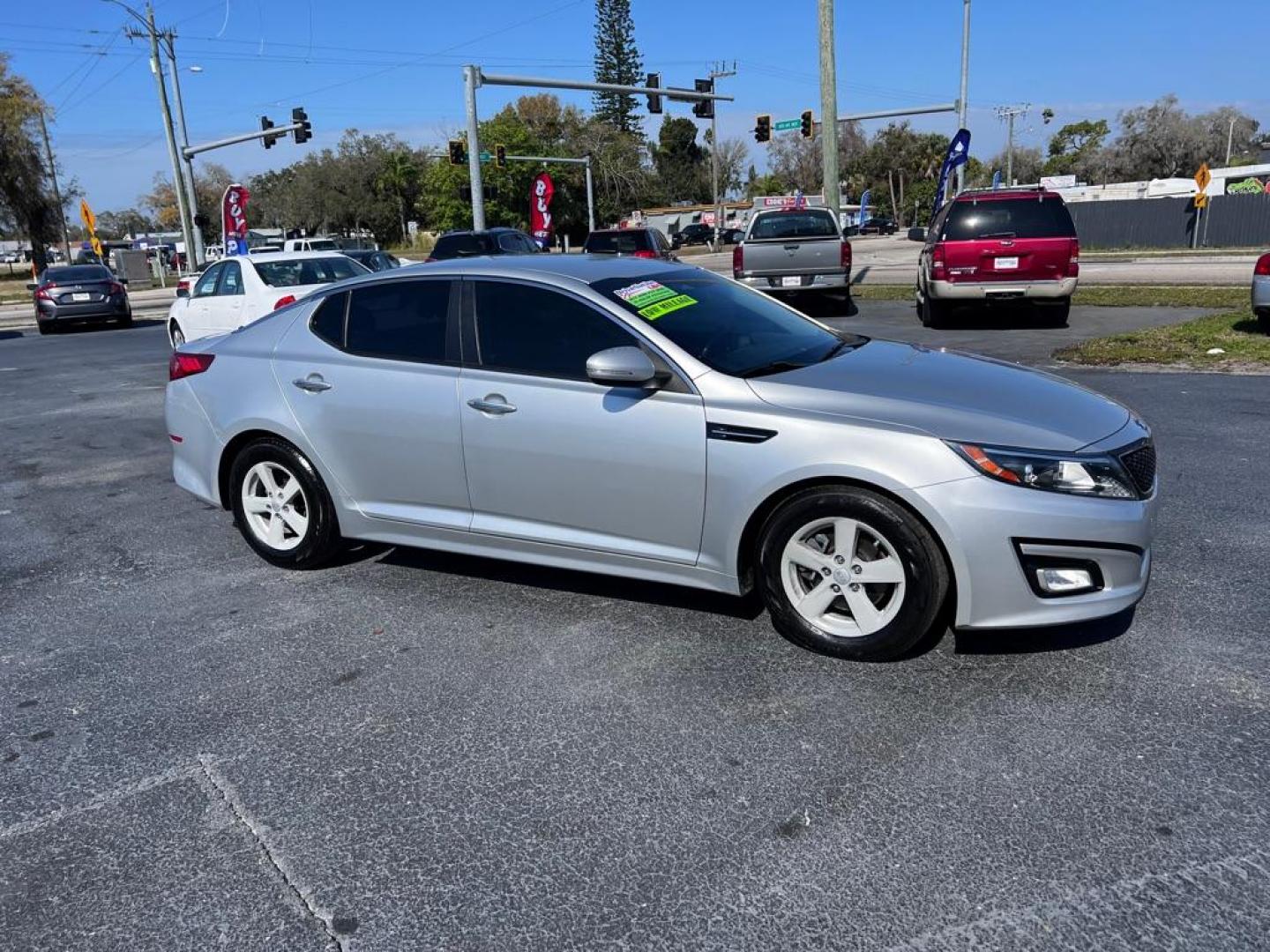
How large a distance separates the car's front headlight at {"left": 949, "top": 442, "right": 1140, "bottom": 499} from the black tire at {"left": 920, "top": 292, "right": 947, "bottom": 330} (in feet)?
38.0

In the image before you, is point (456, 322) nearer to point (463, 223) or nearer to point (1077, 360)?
point (1077, 360)

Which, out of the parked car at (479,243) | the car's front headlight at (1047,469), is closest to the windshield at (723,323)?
the car's front headlight at (1047,469)

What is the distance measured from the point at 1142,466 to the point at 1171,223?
4604 centimetres

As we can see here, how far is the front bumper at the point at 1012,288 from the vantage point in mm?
14000

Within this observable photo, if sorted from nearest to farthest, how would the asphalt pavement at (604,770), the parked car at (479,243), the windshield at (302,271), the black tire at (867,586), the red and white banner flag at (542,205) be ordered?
the asphalt pavement at (604,770) < the black tire at (867,586) < the windshield at (302,271) < the parked car at (479,243) < the red and white banner flag at (542,205)

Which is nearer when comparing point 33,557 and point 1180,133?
point 33,557

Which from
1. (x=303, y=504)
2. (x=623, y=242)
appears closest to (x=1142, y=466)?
(x=303, y=504)

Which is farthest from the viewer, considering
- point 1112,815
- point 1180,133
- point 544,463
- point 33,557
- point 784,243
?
point 1180,133

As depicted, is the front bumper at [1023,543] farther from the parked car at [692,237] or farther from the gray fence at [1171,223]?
the parked car at [692,237]

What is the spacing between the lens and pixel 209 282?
14.2 meters

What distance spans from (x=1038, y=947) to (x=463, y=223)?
238ft

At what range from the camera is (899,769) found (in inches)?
125

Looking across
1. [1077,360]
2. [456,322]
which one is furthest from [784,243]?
[456,322]

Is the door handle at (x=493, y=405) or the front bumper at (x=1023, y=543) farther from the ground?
the door handle at (x=493, y=405)
